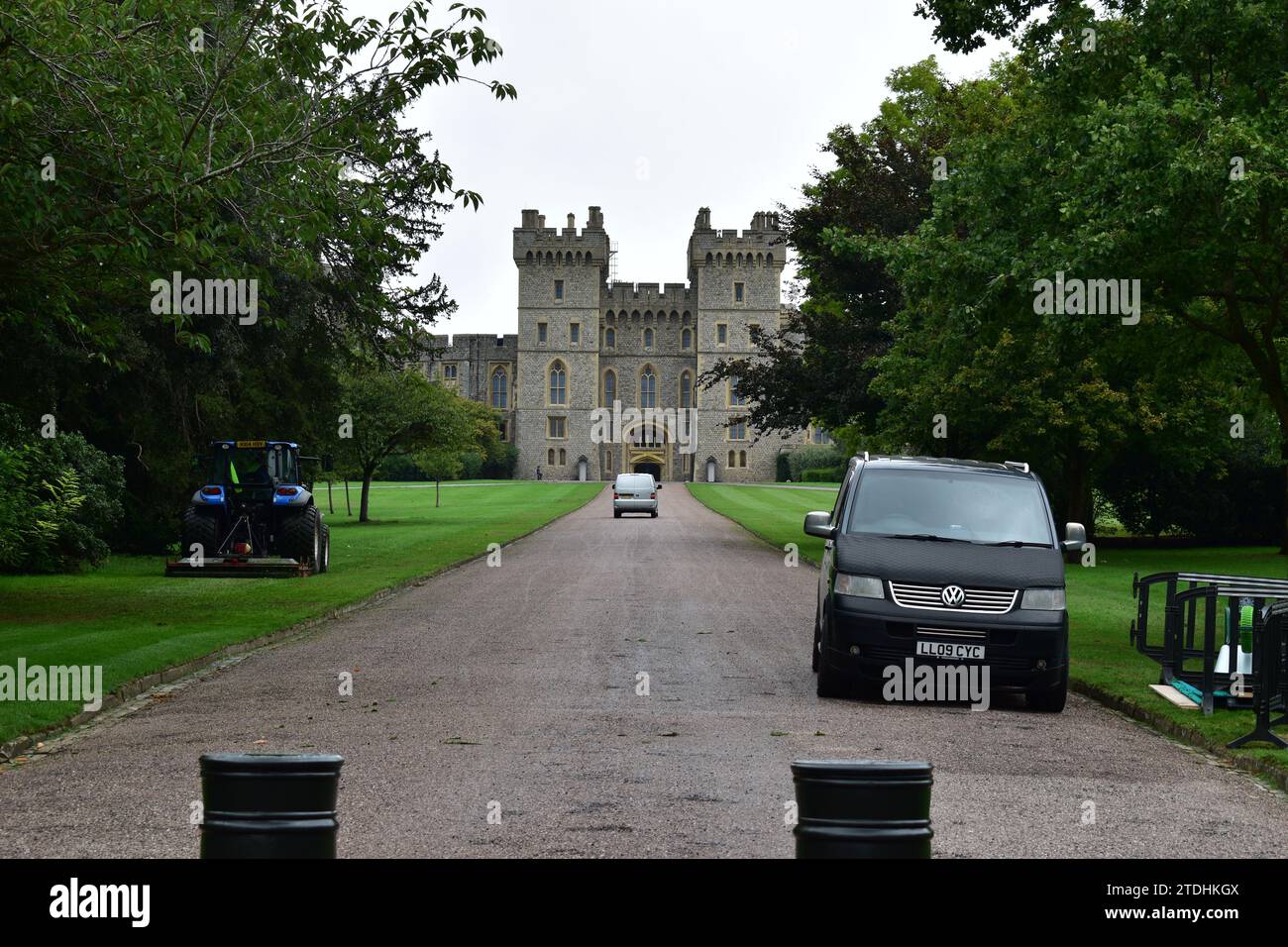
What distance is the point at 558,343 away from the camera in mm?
125562

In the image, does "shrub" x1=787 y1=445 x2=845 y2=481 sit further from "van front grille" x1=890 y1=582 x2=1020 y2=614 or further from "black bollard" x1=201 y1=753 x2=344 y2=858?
"black bollard" x1=201 y1=753 x2=344 y2=858

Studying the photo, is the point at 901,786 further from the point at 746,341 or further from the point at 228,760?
the point at 746,341

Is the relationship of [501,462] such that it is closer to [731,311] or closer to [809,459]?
[731,311]

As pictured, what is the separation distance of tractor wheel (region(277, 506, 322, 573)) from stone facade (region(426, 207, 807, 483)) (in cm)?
9486

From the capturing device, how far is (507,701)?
11.8 metres

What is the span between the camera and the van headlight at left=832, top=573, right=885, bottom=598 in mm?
11984

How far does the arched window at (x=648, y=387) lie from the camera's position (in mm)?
128000

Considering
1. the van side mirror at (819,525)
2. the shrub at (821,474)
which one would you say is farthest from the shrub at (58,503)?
the shrub at (821,474)

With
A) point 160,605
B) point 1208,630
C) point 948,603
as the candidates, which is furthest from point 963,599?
point 160,605

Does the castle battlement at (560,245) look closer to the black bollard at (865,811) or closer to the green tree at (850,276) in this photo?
the green tree at (850,276)

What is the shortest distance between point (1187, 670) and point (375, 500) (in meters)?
63.5

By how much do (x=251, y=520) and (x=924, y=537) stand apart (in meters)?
17.1

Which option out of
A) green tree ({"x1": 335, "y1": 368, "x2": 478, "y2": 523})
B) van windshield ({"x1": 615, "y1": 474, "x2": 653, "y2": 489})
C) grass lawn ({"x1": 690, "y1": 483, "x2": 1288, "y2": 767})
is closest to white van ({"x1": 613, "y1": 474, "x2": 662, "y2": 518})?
van windshield ({"x1": 615, "y1": 474, "x2": 653, "y2": 489})
